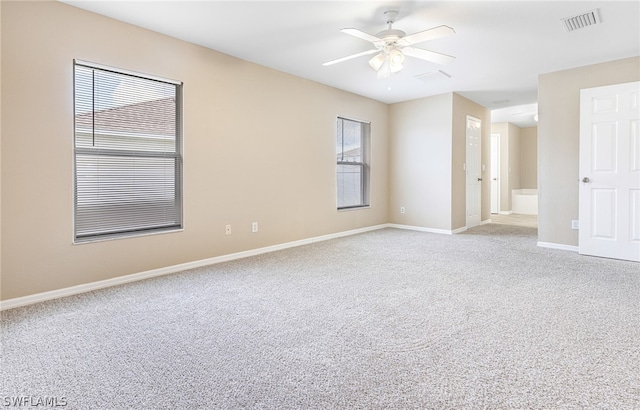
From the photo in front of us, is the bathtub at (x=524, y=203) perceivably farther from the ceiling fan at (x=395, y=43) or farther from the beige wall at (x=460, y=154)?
the ceiling fan at (x=395, y=43)

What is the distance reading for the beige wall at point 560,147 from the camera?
4445mm

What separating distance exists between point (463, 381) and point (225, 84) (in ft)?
12.2

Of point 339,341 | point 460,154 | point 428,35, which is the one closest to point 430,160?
point 460,154

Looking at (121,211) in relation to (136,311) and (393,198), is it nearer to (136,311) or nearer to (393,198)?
(136,311)

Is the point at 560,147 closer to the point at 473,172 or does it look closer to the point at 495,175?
the point at 473,172

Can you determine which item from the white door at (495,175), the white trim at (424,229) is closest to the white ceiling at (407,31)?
the white trim at (424,229)

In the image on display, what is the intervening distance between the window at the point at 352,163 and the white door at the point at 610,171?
125 inches

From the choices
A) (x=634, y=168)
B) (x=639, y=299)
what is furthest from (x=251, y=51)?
(x=634, y=168)

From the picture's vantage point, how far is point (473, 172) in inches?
264

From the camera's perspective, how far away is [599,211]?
416 cm

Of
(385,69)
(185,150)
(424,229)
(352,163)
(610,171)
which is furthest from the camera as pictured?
(424,229)

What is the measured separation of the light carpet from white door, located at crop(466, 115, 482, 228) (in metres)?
3.17

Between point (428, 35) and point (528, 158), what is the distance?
8570 millimetres

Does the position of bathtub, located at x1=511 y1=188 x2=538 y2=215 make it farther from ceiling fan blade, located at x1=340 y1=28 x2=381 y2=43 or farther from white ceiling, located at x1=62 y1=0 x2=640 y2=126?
ceiling fan blade, located at x1=340 y1=28 x2=381 y2=43
